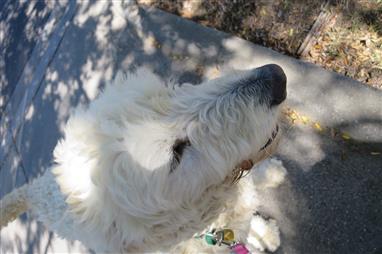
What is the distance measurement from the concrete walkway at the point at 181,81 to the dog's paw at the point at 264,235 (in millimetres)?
90

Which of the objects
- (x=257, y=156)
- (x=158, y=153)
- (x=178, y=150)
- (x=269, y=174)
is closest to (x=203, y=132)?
(x=178, y=150)

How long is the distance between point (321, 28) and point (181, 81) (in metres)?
1.57

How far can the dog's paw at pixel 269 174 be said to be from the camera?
3571 millimetres

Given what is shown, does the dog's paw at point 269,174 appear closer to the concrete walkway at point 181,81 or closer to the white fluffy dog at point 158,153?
the concrete walkway at point 181,81

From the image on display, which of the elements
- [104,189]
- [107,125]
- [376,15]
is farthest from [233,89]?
[376,15]

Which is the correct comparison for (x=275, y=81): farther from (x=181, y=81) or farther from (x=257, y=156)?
(x=181, y=81)

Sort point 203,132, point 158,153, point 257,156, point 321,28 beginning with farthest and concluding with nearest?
1. point 321,28
2. point 257,156
3. point 203,132
4. point 158,153

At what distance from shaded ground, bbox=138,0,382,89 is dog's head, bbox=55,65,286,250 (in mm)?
1896

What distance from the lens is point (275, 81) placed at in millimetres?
2240

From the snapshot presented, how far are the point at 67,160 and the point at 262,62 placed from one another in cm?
254

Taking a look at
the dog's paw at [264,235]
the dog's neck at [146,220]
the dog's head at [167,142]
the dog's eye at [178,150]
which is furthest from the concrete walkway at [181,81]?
the dog's eye at [178,150]

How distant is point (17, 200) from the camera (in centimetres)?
325

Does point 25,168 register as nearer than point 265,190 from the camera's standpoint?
No

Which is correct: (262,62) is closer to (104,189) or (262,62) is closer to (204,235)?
(204,235)
